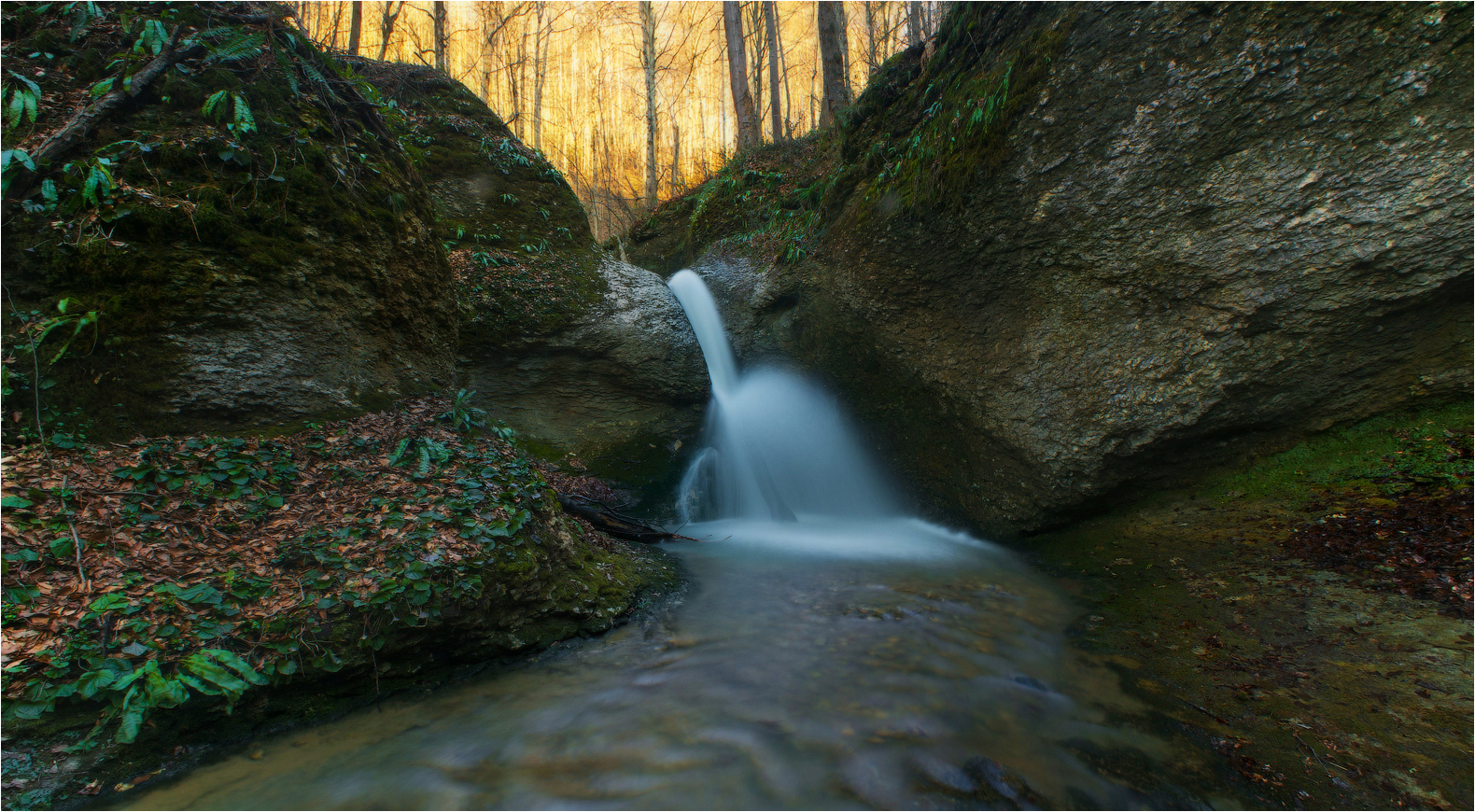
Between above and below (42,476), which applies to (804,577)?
below

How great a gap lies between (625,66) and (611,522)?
24020 millimetres

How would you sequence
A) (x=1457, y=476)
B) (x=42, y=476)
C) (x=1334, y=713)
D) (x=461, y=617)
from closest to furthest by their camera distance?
1. (x=1334, y=713)
2. (x=42, y=476)
3. (x=461, y=617)
4. (x=1457, y=476)

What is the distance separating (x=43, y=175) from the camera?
337cm

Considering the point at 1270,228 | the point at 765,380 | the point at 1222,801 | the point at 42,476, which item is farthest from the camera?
the point at 765,380

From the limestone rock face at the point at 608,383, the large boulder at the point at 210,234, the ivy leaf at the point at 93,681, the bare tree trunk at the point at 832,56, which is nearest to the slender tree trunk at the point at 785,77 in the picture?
the bare tree trunk at the point at 832,56

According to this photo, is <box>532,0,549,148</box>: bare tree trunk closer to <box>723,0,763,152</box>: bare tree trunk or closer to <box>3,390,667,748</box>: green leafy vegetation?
<box>723,0,763,152</box>: bare tree trunk

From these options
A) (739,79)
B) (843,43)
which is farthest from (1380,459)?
(739,79)

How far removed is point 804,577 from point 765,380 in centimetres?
426

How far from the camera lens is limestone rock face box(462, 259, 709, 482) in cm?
761

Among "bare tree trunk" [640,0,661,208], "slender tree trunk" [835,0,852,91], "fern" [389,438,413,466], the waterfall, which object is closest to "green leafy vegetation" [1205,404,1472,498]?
the waterfall

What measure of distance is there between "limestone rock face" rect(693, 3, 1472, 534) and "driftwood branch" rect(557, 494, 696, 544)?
3519 millimetres

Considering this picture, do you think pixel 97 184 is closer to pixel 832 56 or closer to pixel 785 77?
pixel 832 56

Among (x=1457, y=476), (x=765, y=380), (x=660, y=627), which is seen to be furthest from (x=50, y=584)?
(x=1457, y=476)

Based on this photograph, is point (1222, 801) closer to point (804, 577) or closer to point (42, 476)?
point (804, 577)
